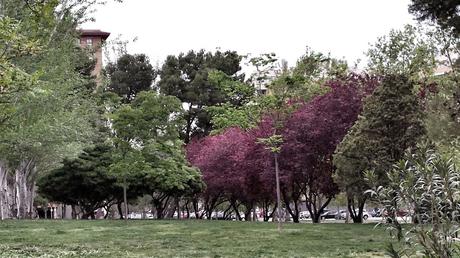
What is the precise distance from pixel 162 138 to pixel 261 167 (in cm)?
558

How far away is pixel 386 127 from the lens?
16.3 metres

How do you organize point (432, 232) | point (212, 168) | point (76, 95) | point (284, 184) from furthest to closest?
point (212, 168) < point (284, 184) < point (76, 95) < point (432, 232)

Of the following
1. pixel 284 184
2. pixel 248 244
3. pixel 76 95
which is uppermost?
pixel 76 95

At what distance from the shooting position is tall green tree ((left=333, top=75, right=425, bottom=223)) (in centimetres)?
1602

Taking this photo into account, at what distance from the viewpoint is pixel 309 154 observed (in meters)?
20.8

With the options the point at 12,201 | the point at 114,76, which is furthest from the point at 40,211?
the point at 12,201

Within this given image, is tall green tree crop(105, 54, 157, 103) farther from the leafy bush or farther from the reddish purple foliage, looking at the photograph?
the leafy bush

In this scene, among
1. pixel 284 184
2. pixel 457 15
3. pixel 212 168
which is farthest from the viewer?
pixel 212 168

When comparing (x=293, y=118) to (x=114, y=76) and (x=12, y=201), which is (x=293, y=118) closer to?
(x=12, y=201)

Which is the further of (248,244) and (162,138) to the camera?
(162,138)

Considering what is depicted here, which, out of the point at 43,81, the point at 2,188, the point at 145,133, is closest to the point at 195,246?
the point at 43,81

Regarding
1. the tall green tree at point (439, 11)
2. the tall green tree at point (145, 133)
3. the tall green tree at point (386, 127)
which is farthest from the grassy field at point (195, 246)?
the tall green tree at point (145, 133)

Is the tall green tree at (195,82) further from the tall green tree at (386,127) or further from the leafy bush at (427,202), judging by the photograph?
the leafy bush at (427,202)

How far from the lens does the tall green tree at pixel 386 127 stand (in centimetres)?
1602
